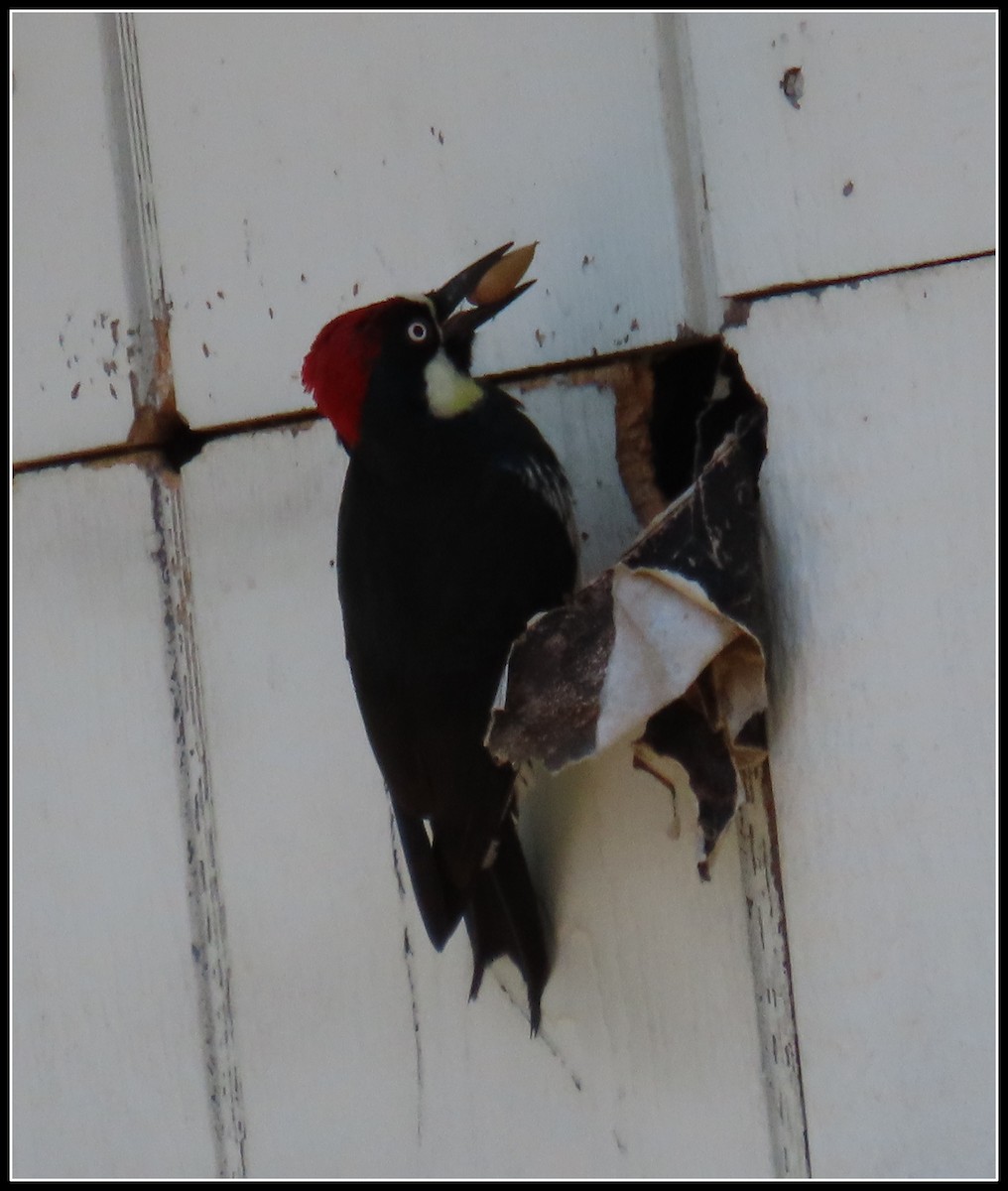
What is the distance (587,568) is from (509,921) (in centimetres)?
32

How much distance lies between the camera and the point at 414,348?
135cm

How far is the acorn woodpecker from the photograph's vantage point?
1.16 metres

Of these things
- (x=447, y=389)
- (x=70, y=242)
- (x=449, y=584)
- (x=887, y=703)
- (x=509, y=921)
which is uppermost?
(x=70, y=242)

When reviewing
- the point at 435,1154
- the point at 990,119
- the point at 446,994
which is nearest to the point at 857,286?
the point at 990,119

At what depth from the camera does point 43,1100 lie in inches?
56.6

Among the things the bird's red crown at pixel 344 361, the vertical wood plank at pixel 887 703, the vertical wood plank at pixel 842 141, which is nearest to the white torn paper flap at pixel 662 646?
the vertical wood plank at pixel 887 703

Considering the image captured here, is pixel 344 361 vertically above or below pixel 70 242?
below

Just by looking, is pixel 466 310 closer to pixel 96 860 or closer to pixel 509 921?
pixel 509 921

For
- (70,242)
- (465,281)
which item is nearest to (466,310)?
(465,281)

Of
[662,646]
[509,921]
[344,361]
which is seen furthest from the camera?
[344,361]

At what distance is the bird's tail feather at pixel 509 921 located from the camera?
3.89 ft

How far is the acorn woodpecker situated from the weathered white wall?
44 millimetres

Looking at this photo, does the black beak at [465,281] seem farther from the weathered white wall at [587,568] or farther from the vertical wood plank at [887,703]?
the vertical wood plank at [887,703]

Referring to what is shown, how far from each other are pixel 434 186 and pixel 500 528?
13.0 inches
